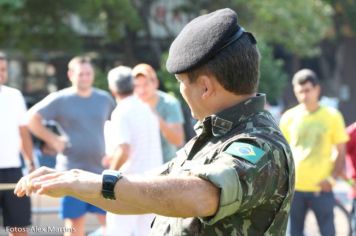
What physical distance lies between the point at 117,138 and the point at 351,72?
27086mm

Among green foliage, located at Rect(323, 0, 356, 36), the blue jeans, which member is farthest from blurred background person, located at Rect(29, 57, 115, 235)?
green foliage, located at Rect(323, 0, 356, 36)

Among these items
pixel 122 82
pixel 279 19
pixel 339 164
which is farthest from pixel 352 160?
pixel 279 19

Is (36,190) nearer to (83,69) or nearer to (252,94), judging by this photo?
(252,94)

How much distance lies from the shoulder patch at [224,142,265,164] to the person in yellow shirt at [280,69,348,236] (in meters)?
4.89

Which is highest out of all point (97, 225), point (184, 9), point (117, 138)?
point (184, 9)

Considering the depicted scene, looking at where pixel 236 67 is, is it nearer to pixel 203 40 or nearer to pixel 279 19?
pixel 203 40

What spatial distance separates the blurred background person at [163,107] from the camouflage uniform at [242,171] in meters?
4.58

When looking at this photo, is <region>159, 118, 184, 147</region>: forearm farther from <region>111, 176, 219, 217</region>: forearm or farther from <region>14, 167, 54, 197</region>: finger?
<region>111, 176, 219, 217</region>: forearm

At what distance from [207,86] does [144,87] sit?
15.7 feet

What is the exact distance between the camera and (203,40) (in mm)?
2338

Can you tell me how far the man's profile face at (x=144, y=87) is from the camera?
281 inches

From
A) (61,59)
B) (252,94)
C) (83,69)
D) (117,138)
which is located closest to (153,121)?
(117,138)

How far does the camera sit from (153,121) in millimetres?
6367

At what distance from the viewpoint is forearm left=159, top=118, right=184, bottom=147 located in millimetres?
6961
